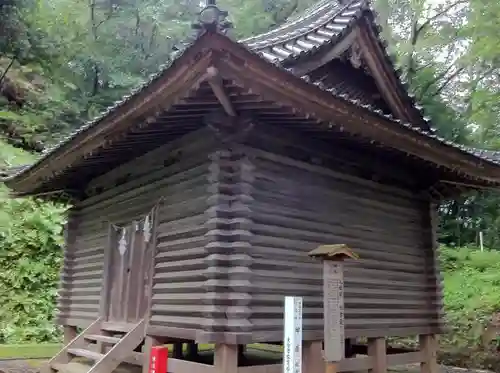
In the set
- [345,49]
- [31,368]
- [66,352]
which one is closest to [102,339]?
[66,352]

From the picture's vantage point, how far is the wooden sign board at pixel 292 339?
16.9 ft

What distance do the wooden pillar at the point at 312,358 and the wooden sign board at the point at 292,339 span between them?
1.37m

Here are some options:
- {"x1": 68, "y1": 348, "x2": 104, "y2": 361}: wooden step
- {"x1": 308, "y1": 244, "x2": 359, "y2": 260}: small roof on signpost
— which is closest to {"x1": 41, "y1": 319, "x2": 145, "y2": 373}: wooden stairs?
{"x1": 68, "y1": 348, "x2": 104, "y2": 361}: wooden step

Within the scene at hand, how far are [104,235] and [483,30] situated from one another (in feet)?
34.3

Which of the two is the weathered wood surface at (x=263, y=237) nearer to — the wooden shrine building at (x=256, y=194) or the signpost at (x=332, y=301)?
the wooden shrine building at (x=256, y=194)

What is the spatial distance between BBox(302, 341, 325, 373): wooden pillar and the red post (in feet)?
5.82

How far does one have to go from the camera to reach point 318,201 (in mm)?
7070

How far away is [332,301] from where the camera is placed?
5566 mm

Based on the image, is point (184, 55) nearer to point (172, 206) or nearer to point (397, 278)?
point (172, 206)

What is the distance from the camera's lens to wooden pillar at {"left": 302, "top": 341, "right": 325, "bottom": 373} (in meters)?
6.52

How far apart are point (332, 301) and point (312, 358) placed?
1359 mm

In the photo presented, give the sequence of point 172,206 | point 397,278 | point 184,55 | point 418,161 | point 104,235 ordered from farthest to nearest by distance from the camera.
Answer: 1. point 104,235
2. point 397,278
3. point 418,161
4. point 172,206
5. point 184,55

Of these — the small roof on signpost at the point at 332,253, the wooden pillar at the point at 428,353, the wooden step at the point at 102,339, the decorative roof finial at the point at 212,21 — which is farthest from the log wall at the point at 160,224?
the wooden pillar at the point at 428,353

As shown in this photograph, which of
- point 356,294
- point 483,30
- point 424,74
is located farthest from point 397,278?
point 424,74
